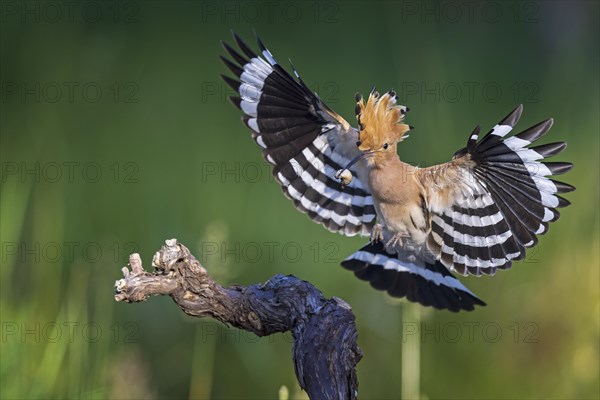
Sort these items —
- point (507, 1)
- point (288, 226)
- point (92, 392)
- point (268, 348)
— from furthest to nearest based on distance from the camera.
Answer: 1. point (507, 1)
2. point (288, 226)
3. point (268, 348)
4. point (92, 392)

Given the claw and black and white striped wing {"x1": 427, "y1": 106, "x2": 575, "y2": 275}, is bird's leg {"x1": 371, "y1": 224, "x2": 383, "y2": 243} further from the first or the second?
black and white striped wing {"x1": 427, "y1": 106, "x2": 575, "y2": 275}

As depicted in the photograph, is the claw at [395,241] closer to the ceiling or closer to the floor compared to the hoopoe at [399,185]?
closer to the floor

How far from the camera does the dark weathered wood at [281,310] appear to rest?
290cm

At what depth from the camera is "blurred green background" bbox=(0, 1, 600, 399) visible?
15.6ft

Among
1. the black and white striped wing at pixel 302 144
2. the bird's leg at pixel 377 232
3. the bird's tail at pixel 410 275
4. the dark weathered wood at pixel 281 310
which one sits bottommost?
the dark weathered wood at pixel 281 310

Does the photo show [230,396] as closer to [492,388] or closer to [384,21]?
[492,388]

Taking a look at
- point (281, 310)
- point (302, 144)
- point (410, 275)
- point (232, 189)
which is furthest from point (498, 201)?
point (232, 189)

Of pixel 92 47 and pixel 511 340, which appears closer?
pixel 511 340

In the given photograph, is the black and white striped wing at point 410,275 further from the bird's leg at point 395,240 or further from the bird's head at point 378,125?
the bird's head at point 378,125

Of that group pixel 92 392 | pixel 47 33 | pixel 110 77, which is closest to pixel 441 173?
pixel 92 392

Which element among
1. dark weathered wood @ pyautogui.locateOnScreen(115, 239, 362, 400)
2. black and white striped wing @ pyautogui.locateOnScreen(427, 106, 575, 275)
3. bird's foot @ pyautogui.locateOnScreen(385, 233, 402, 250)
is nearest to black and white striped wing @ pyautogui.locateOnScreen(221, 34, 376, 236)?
bird's foot @ pyautogui.locateOnScreen(385, 233, 402, 250)

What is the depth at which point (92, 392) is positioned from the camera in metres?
4.32

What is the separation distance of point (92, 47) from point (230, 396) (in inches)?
101

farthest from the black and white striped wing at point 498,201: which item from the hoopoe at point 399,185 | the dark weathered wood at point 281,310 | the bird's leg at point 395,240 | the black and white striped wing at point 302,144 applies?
the dark weathered wood at point 281,310
